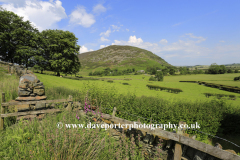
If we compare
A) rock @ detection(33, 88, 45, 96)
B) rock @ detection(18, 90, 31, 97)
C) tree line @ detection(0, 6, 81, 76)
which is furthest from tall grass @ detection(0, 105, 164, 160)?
tree line @ detection(0, 6, 81, 76)

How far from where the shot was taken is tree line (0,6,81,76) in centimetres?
2988

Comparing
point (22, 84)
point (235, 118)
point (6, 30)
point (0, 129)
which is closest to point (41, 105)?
point (22, 84)

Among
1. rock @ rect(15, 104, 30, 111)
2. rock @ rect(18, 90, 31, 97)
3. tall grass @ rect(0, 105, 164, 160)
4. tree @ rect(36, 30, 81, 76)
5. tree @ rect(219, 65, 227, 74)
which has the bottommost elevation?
tall grass @ rect(0, 105, 164, 160)

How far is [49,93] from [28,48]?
28.6 metres

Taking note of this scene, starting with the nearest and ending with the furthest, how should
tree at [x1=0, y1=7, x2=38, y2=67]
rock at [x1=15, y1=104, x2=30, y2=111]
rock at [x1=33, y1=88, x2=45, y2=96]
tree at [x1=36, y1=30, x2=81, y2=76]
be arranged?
rock at [x1=15, y1=104, x2=30, y2=111]
rock at [x1=33, y1=88, x2=45, y2=96]
tree at [x1=0, y1=7, x2=38, y2=67]
tree at [x1=36, y1=30, x2=81, y2=76]

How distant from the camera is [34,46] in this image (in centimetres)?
3334

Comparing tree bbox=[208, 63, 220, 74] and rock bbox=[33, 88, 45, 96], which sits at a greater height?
tree bbox=[208, 63, 220, 74]

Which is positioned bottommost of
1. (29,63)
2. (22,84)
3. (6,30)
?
(22,84)

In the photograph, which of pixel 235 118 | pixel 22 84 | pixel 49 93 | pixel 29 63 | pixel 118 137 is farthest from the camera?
pixel 29 63

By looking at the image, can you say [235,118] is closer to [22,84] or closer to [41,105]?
[41,105]

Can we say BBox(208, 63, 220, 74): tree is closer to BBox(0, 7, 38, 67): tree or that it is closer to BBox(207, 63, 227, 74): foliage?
BBox(207, 63, 227, 74): foliage

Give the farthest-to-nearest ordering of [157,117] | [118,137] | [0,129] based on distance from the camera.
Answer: [157,117], [118,137], [0,129]

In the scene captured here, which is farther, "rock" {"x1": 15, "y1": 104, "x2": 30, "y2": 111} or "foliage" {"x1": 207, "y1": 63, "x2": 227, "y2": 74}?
"foliage" {"x1": 207, "y1": 63, "x2": 227, "y2": 74}

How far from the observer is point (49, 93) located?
34.8 feet
